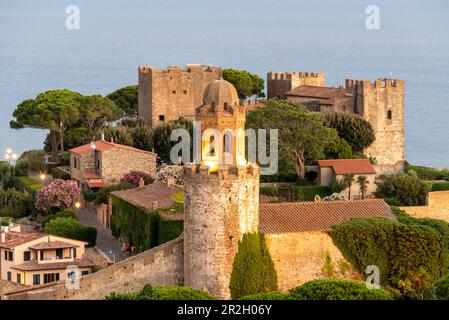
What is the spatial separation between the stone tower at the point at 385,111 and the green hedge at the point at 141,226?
14.2m

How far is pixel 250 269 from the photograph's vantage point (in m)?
35.4

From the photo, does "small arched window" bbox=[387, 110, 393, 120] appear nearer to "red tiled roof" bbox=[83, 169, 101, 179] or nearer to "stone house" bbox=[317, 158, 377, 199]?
"stone house" bbox=[317, 158, 377, 199]

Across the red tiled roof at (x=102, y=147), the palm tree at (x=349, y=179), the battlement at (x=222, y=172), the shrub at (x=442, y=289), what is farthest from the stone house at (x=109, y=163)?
the shrub at (x=442, y=289)

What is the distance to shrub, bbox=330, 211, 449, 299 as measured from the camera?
121 ft

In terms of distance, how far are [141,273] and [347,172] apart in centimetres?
1484

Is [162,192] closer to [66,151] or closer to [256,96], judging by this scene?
[66,151]

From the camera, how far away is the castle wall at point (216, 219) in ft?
Answer: 115

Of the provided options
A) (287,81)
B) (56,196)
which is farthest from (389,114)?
(56,196)

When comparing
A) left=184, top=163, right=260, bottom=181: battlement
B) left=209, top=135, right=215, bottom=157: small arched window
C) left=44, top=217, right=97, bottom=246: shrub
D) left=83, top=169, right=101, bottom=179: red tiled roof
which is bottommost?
left=44, top=217, right=97, bottom=246: shrub

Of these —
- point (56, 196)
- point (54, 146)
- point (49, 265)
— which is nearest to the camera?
point (49, 265)

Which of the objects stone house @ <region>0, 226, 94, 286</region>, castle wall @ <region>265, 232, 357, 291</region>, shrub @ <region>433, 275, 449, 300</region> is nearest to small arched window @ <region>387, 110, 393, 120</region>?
stone house @ <region>0, 226, 94, 286</region>

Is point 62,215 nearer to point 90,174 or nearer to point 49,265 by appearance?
point 90,174

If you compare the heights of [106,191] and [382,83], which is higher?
[382,83]

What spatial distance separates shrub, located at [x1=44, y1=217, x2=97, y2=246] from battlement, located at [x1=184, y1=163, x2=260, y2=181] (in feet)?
38.3
